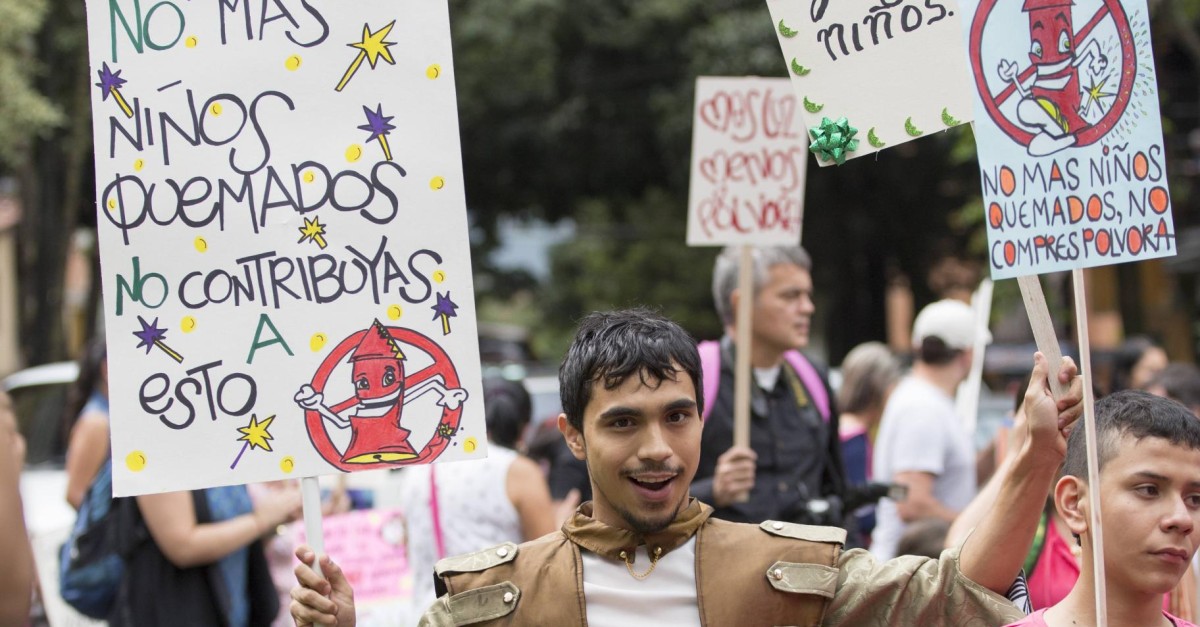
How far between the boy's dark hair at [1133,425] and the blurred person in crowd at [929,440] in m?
2.45

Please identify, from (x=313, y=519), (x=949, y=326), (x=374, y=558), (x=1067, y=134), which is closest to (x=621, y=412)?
(x=313, y=519)

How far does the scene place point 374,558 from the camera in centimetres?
645

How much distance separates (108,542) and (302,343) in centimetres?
180

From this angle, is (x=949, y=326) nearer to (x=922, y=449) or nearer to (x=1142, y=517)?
(x=922, y=449)

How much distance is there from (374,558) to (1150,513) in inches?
168

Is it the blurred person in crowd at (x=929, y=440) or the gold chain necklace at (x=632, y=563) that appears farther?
the blurred person in crowd at (x=929, y=440)

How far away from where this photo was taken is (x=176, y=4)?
3.11 meters

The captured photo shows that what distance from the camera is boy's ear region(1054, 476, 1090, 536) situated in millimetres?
2898

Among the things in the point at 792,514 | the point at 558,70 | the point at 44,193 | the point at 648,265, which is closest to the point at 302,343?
the point at 792,514

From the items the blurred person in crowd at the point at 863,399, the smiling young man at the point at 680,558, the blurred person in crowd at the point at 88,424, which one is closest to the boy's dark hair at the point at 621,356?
the smiling young man at the point at 680,558

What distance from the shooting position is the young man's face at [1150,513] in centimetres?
275

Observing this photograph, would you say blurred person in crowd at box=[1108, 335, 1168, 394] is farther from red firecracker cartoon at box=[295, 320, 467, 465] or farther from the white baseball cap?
red firecracker cartoon at box=[295, 320, 467, 465]

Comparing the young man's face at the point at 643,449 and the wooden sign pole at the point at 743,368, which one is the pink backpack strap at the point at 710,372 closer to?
the wooden sign pole at the point at 743,368

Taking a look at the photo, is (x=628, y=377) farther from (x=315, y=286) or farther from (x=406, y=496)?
(x=406, y=496)
